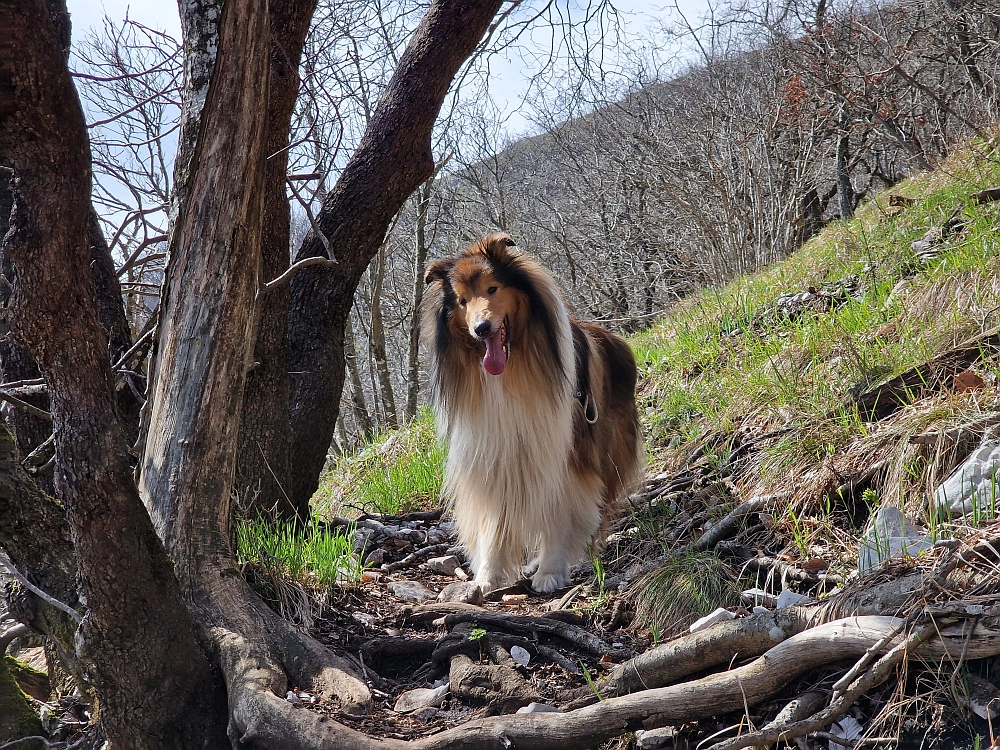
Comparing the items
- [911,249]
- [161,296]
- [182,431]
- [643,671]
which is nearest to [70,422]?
[182,431]

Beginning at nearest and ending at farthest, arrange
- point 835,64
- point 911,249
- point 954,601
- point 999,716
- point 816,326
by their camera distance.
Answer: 1. point 999,716
2. point 954,601
3. point 816,326
4. point 911,249
5. point 835,64

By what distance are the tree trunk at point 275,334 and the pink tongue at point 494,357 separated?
1.00 metres

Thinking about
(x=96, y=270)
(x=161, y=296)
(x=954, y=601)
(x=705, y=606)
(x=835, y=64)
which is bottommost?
(x=705, y=606)

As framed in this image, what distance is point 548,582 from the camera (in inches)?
153

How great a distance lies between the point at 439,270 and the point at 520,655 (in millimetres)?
2042

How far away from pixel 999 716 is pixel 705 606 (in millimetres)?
1163

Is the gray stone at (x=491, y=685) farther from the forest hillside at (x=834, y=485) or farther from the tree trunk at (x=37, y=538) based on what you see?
the tree trunk at (x=37, y=538)

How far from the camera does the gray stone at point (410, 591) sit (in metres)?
3.64

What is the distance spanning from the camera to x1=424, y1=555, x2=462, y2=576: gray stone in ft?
14.1

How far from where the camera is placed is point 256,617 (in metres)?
2.69

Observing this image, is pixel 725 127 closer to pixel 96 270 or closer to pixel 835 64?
pixel 835 64

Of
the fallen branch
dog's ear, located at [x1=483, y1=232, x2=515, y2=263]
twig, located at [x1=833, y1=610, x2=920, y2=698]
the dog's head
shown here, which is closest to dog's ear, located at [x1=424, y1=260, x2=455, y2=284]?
the dog's head

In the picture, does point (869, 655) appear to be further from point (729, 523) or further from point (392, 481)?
point (392, 481)

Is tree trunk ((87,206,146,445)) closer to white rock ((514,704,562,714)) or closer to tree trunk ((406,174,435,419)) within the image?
white rock ((514,704,562,714))
